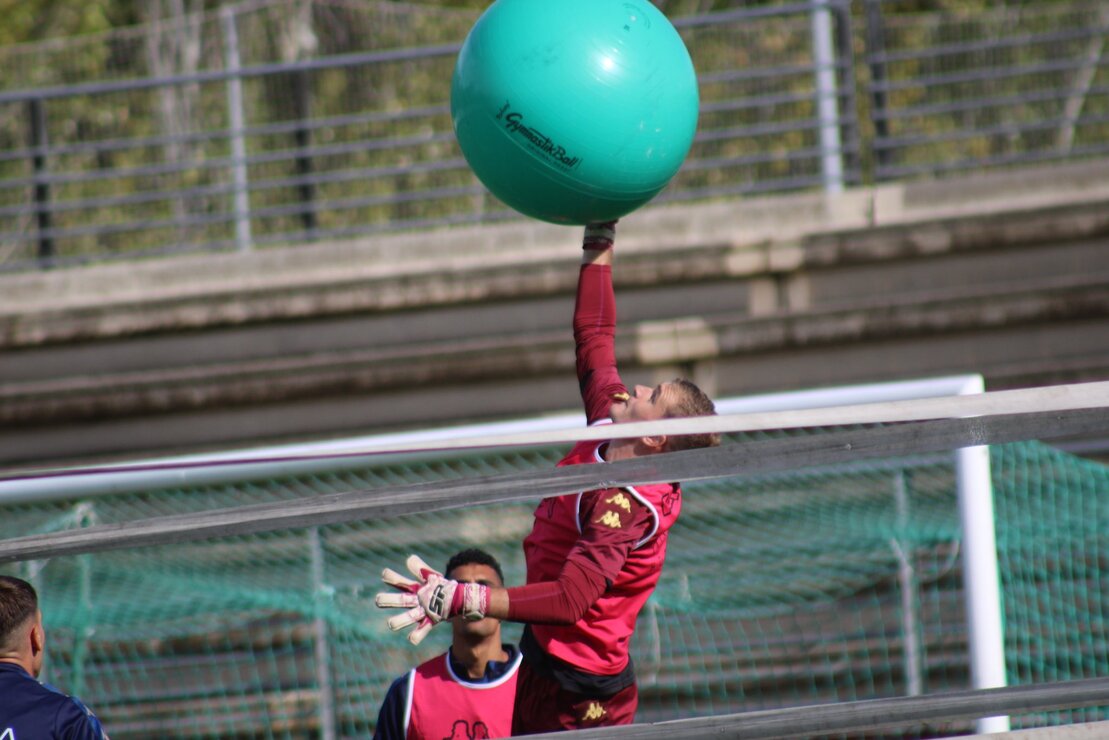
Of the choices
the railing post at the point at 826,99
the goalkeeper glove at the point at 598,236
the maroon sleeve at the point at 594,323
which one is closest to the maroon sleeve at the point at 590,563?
the maroon sleeve at the point at 594,323

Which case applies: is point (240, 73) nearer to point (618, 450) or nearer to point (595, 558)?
point (618, 450)

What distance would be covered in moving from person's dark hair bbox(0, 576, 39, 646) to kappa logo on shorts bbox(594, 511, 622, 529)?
142 centimetres

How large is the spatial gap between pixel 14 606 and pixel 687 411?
1.74m

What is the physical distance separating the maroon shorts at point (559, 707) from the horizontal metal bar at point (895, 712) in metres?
0.74

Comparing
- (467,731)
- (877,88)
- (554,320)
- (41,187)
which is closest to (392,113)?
(554,320)

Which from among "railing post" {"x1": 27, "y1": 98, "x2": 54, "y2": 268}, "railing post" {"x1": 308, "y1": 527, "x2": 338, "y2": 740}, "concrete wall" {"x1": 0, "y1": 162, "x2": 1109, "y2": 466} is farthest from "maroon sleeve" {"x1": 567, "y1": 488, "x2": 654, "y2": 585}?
"railing post" {"x1": 27, "y1": 98, "x2": 54, "y2": 268}

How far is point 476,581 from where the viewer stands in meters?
3.89

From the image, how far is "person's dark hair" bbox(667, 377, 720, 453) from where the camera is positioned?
295 cm

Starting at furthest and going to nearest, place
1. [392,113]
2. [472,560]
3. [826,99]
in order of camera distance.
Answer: [392,113] → [826,99] → [472,560]

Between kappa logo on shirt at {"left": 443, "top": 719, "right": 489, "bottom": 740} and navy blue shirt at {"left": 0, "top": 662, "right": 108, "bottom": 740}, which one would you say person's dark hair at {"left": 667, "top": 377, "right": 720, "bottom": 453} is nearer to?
kappa logo on shirt at {"left": 443, "top": 719, "right": 489, "bottom": 740}

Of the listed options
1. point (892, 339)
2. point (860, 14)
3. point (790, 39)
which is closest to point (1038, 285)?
point (892, 339)

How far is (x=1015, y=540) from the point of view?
18.1ft

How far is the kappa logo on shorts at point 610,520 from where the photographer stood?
2820mm

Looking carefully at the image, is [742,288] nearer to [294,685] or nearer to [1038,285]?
[1038,285]
